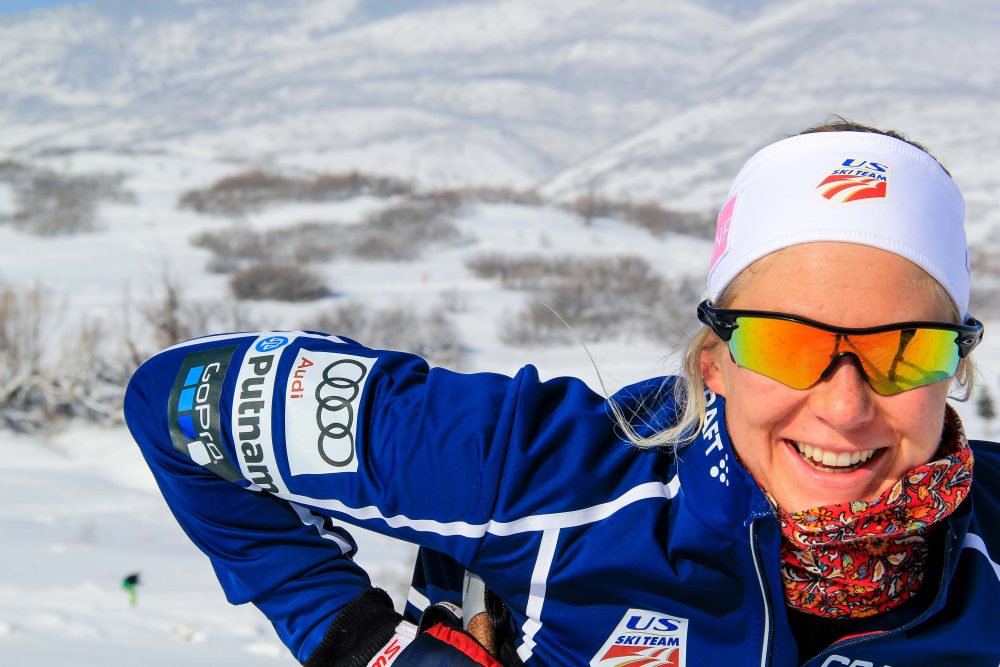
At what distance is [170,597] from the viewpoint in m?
4.38

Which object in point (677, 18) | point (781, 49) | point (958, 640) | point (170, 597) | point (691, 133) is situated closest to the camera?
point (958, 640)

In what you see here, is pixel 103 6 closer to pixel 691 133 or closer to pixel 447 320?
pixel 691 133

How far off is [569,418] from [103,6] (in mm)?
117299

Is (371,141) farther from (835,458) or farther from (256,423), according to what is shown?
(835,458)

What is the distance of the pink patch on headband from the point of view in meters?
1.42

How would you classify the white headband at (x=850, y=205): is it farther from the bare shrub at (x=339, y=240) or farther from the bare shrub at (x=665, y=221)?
the bare shrub at (x=665, y=221)

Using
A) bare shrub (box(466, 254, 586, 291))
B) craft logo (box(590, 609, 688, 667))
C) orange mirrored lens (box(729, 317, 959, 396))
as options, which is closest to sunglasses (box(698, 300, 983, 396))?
orange mirrored lens (box(729, 317, 959, 396))

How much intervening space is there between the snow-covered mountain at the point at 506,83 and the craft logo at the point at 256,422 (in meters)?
30.8

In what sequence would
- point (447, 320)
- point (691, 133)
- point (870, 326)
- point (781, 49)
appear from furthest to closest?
point (781, 49) → point (691, 133) → point (447, 320) → point (870, 326)

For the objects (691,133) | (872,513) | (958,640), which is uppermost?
(872,513)

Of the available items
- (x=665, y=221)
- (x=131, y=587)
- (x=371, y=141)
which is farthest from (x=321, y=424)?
(x=371, y=141)

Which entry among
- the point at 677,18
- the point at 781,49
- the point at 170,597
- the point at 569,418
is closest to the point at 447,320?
the point at 170,597

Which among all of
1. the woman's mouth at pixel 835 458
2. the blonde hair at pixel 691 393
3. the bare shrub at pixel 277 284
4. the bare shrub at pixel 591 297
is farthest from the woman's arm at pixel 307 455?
the bare shrub at pixel 277 284

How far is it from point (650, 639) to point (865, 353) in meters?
0.53
